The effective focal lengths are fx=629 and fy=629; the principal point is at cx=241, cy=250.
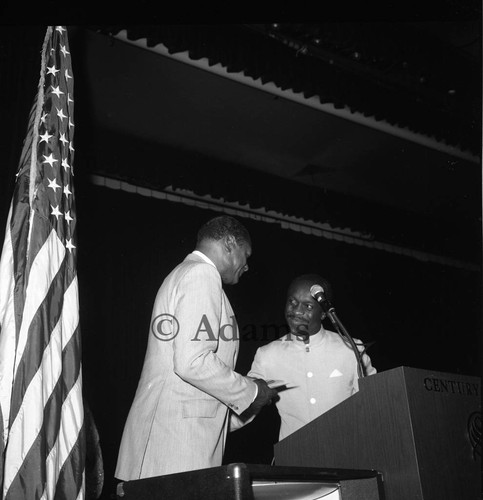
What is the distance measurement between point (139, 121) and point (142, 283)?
69.0 inches

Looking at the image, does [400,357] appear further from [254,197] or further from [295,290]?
[295,290]

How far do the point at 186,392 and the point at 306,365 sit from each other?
1.38 metres

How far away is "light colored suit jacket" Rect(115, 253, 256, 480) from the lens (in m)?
2.36

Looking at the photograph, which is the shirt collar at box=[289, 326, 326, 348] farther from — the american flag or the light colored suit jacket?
the american flag

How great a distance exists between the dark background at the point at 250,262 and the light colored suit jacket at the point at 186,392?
114 inches

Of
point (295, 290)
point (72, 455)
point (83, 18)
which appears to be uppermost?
point (83, 18)

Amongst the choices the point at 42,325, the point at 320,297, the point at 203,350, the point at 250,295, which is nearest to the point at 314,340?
the point at 320,297

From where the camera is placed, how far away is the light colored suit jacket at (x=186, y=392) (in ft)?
7.73

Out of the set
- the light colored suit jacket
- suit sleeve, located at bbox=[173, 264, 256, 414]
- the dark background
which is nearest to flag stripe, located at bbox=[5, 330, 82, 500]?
the light colored suit jacket

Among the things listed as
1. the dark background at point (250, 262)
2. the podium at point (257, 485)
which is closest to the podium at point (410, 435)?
the podium at point (257, 485)

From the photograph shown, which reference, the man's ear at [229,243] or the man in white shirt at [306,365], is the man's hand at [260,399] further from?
the man in white shirt at [306,365]

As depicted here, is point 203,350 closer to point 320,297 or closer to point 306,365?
point 320,297

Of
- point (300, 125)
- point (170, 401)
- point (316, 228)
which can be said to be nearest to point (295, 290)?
point (170, 401)

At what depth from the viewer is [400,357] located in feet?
28.1
